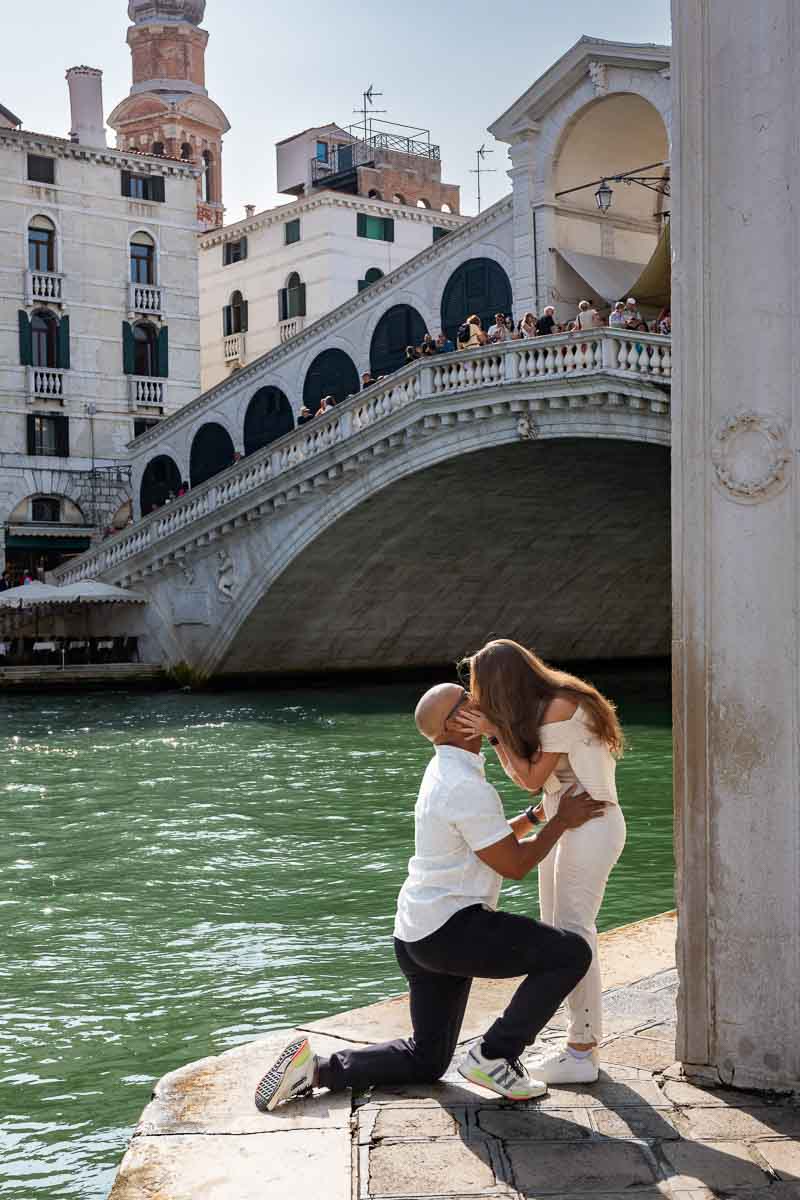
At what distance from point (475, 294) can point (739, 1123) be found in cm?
1948

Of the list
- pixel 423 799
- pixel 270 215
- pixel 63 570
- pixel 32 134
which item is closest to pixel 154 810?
pixel 423 799

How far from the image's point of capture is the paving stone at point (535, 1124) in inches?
133

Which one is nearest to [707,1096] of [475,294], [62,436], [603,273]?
[603,273]

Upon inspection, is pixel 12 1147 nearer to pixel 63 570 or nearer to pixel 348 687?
pixel 348 687

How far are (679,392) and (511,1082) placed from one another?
1666mm

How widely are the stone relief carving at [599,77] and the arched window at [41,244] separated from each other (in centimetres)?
1197

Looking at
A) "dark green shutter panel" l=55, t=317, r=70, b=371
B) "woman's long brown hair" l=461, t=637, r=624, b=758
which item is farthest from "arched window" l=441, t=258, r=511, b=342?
"woman's long brown hair" l=461, t=637, r=624, b=758

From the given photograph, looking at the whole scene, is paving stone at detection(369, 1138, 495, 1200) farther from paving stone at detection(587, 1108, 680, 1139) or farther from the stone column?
the stone column

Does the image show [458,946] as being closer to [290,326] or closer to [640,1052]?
[640,1052]

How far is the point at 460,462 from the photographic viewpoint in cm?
1978

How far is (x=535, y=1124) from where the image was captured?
3459 millimetres

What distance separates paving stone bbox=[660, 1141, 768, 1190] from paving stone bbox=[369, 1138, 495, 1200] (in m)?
0.37

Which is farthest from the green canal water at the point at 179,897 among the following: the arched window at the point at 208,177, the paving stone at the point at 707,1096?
the arched window at the point at 208,177

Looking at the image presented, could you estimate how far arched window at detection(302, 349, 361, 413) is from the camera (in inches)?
1000
